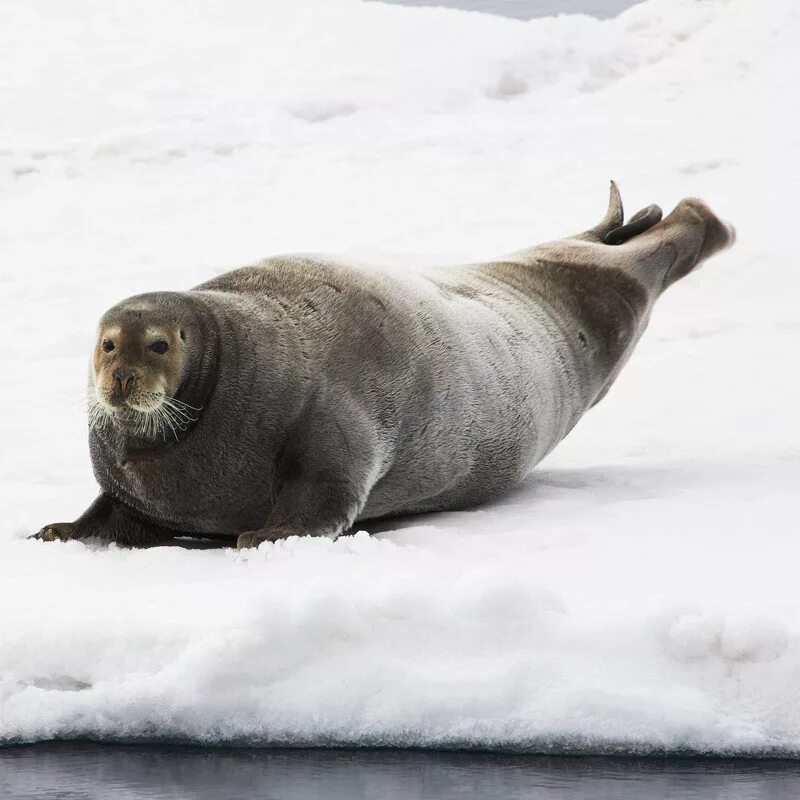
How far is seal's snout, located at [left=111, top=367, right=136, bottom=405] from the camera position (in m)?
4.36

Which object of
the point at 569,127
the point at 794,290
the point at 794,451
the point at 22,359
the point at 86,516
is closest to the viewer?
the point at 86,516

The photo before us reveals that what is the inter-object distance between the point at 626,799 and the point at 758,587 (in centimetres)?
98

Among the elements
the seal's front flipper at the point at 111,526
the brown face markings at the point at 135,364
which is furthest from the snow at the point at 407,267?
the brown face markings at the point at 135,364

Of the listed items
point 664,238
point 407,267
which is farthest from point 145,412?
point 664,238

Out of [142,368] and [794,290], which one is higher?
[142,368]

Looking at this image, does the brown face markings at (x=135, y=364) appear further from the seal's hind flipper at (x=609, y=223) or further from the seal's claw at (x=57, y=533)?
the seal's hind flipper at (x=609, y=223)

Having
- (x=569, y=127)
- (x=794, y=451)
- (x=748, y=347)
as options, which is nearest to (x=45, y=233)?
(x=569, y=127)

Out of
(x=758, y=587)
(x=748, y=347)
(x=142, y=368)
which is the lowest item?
(x=748, y=347)

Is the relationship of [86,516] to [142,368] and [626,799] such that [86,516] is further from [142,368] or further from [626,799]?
[626,799]

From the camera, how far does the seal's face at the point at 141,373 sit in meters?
4.38

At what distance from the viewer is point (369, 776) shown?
3209 millimetres

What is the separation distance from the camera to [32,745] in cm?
341

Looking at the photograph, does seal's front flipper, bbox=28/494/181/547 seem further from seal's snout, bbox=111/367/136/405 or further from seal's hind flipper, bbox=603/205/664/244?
seal's hind flipper, bbox=603/205/664/244

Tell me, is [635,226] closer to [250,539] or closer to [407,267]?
[407,267]
